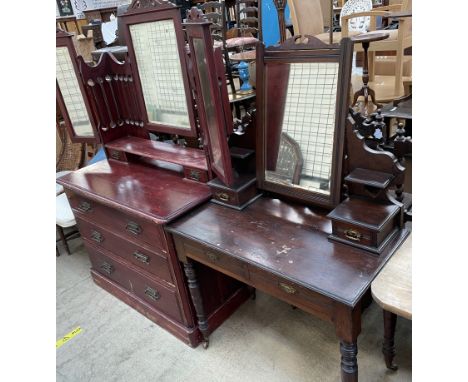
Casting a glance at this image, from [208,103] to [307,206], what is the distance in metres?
0.57

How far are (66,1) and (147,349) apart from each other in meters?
6.50

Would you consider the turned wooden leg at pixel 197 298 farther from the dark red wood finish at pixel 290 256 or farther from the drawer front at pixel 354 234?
the drawer front at pixel 354 234

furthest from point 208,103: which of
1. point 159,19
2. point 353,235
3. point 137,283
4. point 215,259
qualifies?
point 137,283

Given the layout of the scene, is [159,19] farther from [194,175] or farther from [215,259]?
[215,259]

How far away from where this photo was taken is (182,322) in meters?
1.92

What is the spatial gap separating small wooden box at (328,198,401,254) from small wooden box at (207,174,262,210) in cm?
42

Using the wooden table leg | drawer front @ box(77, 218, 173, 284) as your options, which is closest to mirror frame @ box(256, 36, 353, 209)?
the wooden table leg

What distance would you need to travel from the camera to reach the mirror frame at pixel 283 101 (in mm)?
1293

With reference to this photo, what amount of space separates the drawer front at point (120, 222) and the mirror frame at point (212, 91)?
381mm

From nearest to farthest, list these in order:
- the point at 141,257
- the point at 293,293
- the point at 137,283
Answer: the point at 293,293
the point at 141,257
the point at 137,283

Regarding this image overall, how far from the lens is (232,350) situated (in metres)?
1.86

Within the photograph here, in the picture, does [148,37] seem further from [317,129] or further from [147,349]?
[147,349]

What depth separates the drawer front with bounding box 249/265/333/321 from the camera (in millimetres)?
1171

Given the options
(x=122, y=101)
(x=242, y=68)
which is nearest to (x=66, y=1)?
(x=242, y=68)
